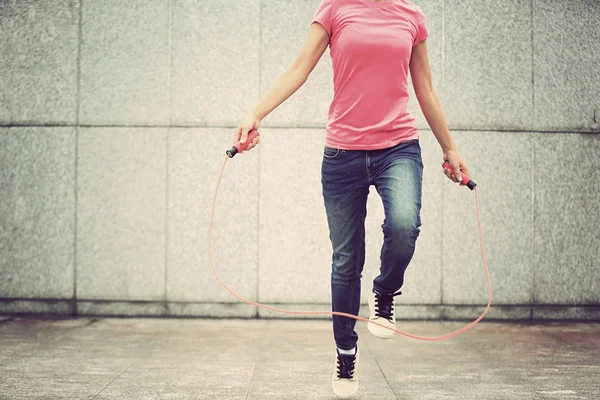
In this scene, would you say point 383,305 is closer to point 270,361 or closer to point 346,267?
point 346,267

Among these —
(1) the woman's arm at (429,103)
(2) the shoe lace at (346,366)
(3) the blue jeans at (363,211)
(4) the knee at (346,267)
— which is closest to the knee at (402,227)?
(3) the blue jeans at (363,211)

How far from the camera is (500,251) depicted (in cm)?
569

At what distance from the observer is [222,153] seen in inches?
227

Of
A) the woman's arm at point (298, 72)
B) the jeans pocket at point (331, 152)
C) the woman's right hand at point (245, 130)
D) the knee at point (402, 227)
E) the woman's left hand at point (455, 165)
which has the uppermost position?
the woman's arm at point (298, 72)

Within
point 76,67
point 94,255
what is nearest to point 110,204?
point 94,255

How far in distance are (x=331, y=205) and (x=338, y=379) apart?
91 centimetres

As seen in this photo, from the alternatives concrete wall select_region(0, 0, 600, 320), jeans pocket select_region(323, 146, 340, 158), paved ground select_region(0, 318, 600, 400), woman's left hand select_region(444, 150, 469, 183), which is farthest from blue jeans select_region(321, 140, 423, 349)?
concrete wall select_region(0, 0, 600, 320)

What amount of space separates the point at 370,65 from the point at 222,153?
9.91 ft

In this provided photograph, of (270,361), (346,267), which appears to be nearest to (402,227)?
(346,267)

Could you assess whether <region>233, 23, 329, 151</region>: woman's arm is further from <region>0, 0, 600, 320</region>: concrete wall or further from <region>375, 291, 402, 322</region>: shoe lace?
<region>0, 0, 600, 320</region>: concrete wall

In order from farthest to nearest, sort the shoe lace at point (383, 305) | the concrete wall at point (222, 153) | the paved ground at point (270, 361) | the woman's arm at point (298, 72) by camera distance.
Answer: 1. the concrete wall at point (222, 153)
2. the paved ground at point (270, 361)
3. the shoe lace at point (383, 305)
4. the woman's arm at point (298, 72)

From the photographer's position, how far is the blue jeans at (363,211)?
9.57ft

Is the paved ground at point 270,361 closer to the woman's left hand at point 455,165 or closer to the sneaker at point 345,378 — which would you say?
the sneaker at point 345,378

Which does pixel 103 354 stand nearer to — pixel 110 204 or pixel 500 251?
pixel 110 204
